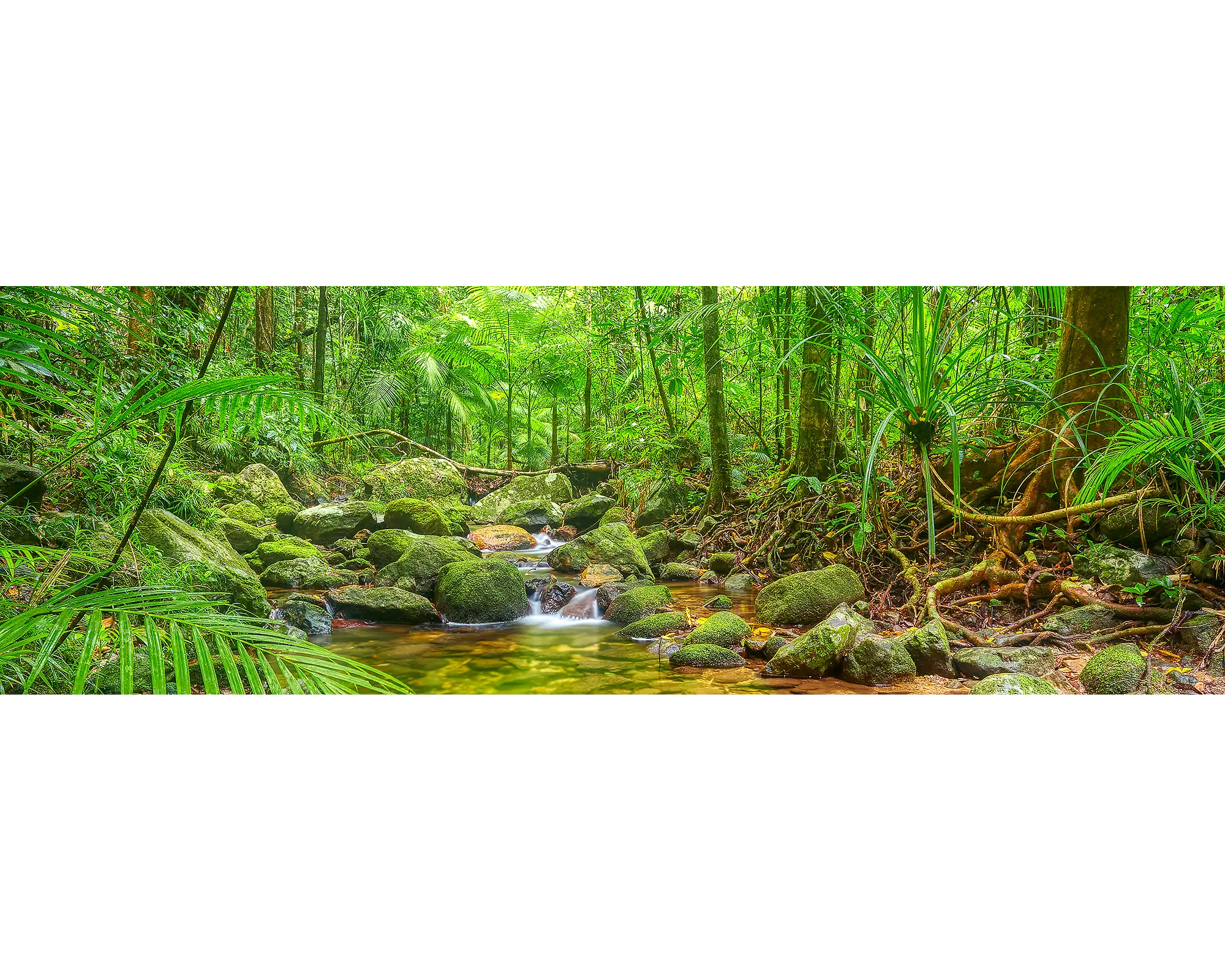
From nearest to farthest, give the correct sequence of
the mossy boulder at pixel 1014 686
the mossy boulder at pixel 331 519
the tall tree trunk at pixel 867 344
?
the mossy boulder at pixel 1014 686, the tall tree trunk at pixel 867 344, the mossy boulder at pixel 331 519

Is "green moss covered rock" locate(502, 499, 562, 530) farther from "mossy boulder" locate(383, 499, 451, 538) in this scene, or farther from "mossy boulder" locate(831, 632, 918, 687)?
"mossy boulder" locate(831, 632, 918, 687)

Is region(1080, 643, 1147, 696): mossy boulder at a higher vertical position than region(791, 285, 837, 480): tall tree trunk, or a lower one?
lower

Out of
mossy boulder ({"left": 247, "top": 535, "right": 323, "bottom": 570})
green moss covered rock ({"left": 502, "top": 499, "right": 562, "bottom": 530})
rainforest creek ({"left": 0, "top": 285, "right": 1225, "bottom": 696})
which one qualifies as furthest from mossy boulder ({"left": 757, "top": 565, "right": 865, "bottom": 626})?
mossy boulder ({"left": 247, "top": 535, "right": 323, "bottom": 570})

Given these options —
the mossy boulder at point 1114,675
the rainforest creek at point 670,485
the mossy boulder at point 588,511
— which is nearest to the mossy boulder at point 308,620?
the rainforest creek at point 670,485

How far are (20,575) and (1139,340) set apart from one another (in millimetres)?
2926

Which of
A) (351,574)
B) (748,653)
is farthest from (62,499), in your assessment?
(748,653)

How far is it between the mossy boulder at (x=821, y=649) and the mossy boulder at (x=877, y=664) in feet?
0.07

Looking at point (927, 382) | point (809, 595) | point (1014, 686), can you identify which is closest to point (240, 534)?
point (809, 595)

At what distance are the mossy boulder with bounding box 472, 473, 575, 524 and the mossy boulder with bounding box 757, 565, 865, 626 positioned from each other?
2.11ft

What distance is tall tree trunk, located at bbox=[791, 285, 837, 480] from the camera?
2170mm

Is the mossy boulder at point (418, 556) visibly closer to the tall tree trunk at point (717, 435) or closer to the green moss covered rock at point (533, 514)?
the green moss covered rock at point (533, 514)

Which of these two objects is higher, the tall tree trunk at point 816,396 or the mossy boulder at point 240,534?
the tall tree trunk at point 816,396

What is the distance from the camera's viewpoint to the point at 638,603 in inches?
87.4

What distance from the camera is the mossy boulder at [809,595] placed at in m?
2.16
